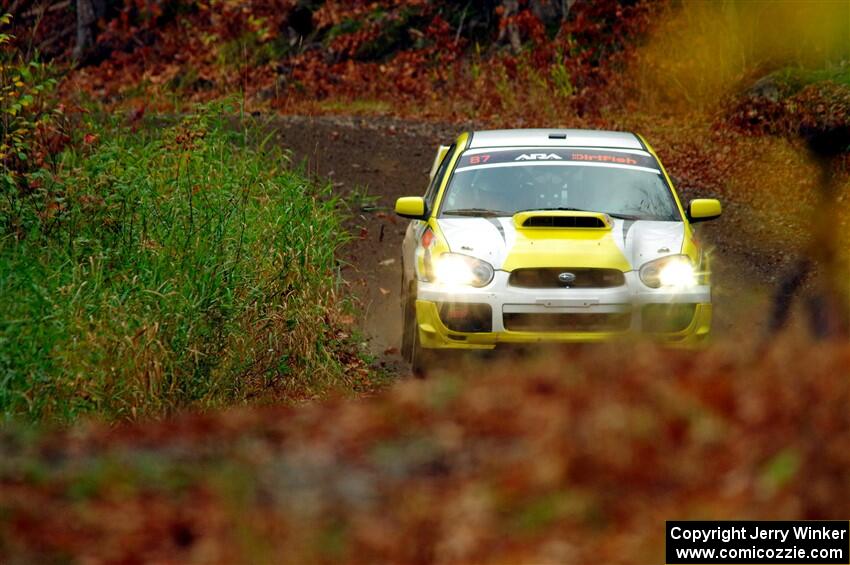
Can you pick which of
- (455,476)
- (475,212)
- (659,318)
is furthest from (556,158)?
(455,476)

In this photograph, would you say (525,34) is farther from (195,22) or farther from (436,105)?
(195,22)

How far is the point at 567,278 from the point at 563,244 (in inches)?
11.7

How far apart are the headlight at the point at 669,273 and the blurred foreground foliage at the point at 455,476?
5.35 feet

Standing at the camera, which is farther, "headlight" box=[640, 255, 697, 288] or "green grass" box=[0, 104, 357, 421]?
"headlight" box=[640, 255, 697, 288]

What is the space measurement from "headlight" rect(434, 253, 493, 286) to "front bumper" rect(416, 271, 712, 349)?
59 millimetres

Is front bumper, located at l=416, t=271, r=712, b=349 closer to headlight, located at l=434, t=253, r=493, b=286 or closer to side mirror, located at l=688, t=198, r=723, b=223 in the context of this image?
headlight, located at l=434, t=253, r=493, b=286

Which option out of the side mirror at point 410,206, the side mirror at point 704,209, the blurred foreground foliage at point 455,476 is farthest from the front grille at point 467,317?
the side mirror at point 704,209

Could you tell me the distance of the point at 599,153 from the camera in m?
10.3

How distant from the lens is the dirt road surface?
40.0ft

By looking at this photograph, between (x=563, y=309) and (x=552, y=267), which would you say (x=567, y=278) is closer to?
(x=552, y=267)

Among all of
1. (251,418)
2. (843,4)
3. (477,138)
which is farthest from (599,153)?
(843,4)

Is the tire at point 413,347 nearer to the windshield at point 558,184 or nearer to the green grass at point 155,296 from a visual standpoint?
the green grass at point 155,296

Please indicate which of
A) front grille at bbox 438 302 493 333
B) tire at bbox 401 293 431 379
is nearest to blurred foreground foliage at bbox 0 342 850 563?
front grille at bbox 438 302 493 333

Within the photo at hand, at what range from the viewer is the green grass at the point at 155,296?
7559mm
